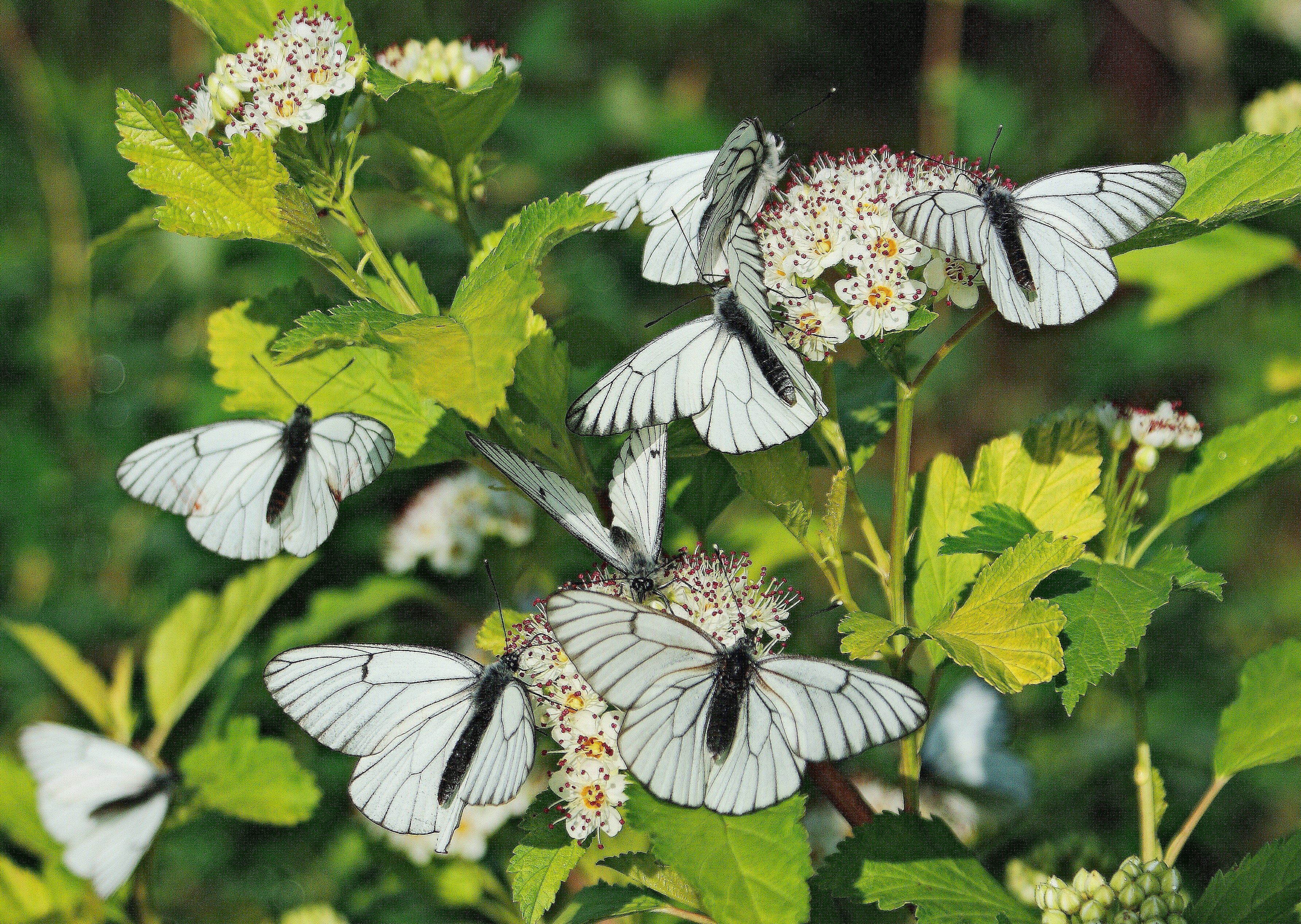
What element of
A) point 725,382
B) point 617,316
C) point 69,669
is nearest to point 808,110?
point 725,382

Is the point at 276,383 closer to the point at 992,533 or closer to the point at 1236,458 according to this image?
the point at 992,533

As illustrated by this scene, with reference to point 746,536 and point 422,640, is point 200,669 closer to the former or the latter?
point 422,640

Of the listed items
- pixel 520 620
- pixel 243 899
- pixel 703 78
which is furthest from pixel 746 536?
pixel 703 78

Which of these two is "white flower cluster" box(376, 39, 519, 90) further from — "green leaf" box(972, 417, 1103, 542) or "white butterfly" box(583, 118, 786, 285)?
"green leaf" box(972, 417, 1103, 542)

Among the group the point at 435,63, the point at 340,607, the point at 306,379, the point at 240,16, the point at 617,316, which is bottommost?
the point at 340,607

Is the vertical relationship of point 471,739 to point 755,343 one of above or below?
below
